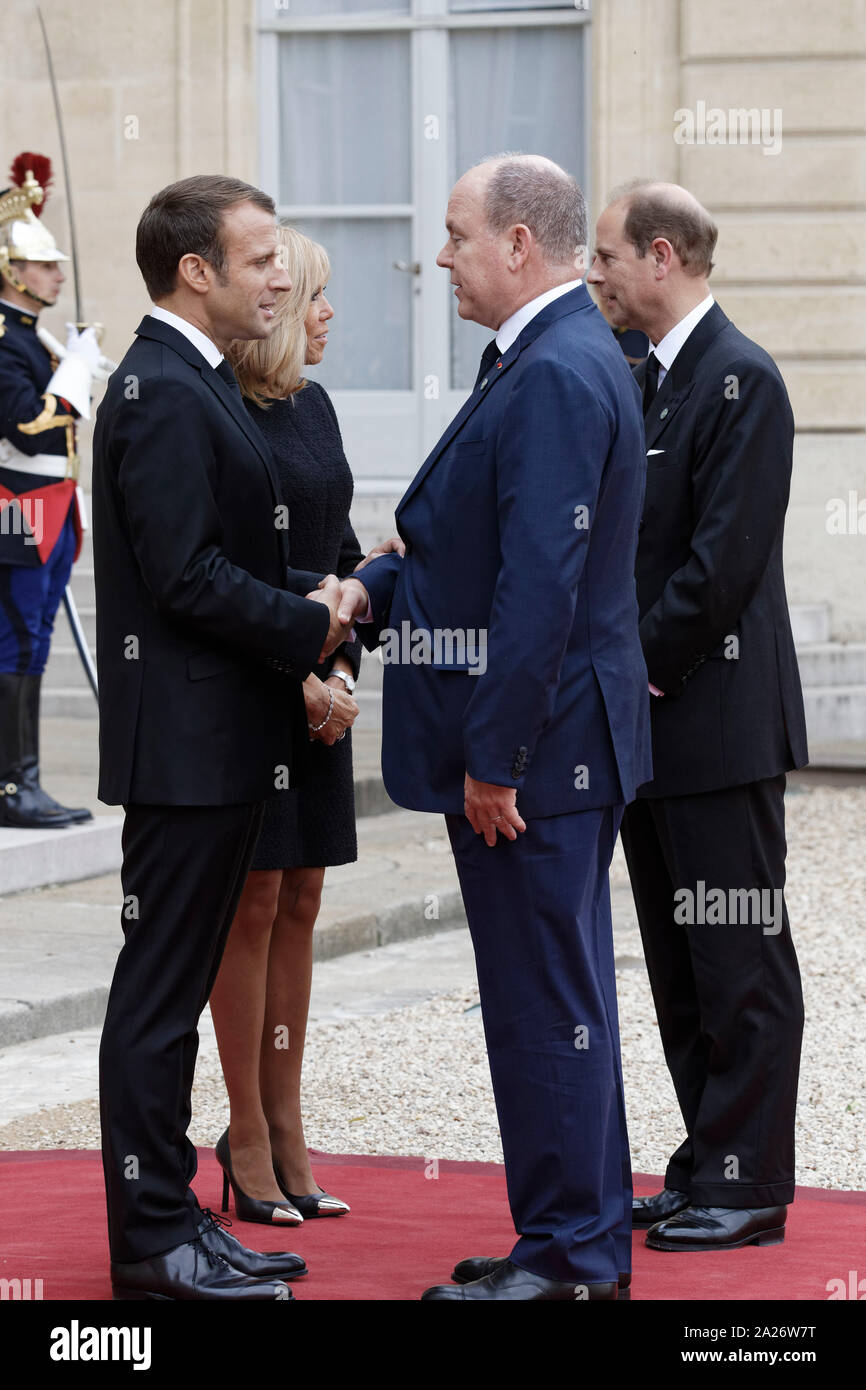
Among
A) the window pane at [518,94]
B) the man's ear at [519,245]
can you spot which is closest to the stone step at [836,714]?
the window pane at [518,94]

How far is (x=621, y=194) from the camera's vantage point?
12.6 feet

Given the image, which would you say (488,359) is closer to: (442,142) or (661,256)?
(661,256)

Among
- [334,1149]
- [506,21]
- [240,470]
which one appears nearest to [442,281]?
[506,21]

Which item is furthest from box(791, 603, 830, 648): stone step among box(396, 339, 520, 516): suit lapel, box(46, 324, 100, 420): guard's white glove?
box(396, 339, 520, 516): suit lapel

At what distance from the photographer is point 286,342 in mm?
3826

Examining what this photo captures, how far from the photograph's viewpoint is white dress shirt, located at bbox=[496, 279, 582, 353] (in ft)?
10.8

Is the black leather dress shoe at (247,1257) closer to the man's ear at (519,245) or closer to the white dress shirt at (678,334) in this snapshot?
the man's ear at (519,245)

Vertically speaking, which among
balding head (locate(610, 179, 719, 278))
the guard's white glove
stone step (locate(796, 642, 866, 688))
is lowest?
stone step (locate(796, 642, 866, 688))

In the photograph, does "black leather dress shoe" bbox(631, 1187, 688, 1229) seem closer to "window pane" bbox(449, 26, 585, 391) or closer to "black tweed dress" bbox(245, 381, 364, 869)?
"black tweed dress" bbox(245, 381, 364, 869)

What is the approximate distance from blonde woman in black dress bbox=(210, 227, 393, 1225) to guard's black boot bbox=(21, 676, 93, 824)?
3554 mm

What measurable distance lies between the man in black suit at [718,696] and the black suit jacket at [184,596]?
0.81m

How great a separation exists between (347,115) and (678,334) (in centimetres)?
898
